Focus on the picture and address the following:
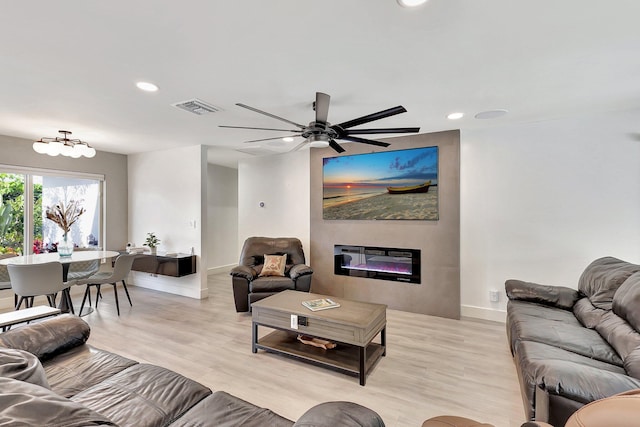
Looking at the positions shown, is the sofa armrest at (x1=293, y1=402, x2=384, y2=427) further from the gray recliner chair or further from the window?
the window

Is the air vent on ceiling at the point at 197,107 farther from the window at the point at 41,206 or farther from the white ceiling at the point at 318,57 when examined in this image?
the window at the point at 41,206

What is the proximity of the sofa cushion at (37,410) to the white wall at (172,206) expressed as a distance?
13.5ft

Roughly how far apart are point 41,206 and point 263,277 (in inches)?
150

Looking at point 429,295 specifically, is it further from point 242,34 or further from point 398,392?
point 242,34

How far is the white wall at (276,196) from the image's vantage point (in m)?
5.09

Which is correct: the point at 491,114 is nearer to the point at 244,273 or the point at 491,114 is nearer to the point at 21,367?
the point at 244,273

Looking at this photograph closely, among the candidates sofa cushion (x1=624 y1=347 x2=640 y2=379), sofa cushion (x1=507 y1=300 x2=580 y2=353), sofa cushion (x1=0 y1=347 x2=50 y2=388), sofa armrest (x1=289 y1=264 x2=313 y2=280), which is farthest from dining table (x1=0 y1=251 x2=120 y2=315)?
sofa cushion (x1=624 y1=347 x2=640 y2=379)

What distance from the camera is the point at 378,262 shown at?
176 inches

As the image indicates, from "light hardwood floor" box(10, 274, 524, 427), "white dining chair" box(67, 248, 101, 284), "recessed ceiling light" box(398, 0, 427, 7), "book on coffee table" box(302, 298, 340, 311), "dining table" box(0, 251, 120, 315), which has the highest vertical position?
"recessed ceiling light" box(398, 0, 427, 7)

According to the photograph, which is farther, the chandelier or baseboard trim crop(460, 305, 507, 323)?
baseboard trim crop(460, 305, 507, 323)

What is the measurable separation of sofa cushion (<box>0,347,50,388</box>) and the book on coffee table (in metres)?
1.84

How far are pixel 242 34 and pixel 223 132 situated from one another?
2.37m

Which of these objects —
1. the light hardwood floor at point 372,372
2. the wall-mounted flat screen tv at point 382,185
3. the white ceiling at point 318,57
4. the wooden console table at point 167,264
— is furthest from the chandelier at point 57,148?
the wall-mounted flat screen tv at point 382,185

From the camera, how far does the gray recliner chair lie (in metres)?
3.90
